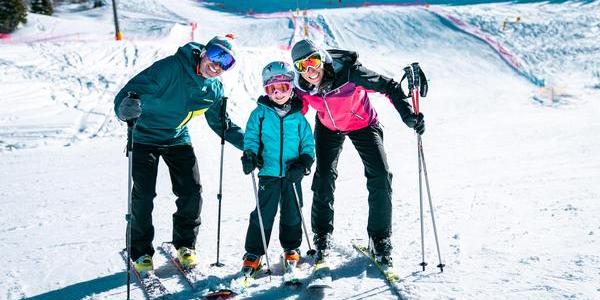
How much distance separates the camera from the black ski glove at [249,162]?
4.25 meters

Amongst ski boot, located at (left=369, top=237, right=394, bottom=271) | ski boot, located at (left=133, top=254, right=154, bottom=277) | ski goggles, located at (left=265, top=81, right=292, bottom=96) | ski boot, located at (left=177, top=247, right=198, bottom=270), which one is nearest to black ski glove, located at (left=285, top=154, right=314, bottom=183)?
ski goggles, located at (left=265, top=81, right=292, bottom=96)

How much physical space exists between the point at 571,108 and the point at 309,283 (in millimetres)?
13380

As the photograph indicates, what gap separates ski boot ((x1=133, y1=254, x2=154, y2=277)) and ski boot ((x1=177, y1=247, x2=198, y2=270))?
257 mm

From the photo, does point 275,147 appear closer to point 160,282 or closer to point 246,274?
point 246,274

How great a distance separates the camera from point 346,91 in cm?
454

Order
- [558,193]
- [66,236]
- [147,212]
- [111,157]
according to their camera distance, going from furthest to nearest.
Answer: [111,157], [558,193], [66,236], [147,212]

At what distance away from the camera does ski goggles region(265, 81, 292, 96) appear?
14.3 ft

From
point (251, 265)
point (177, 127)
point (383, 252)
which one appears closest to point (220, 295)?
point (251, 265)

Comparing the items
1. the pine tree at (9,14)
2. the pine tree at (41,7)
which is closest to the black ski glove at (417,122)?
the pine tree at (9,14)

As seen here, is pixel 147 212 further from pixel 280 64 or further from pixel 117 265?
pixel 280 64

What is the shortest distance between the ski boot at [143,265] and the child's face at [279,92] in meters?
1.78

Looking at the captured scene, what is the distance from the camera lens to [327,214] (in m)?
4.80

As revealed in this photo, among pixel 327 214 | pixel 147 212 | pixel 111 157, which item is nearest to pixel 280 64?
pixel 327 214

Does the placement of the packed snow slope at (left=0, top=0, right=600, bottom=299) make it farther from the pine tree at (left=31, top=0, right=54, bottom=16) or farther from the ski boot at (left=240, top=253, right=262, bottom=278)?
the pine tree at (left=31, top=0, right=54, bottom=16)
